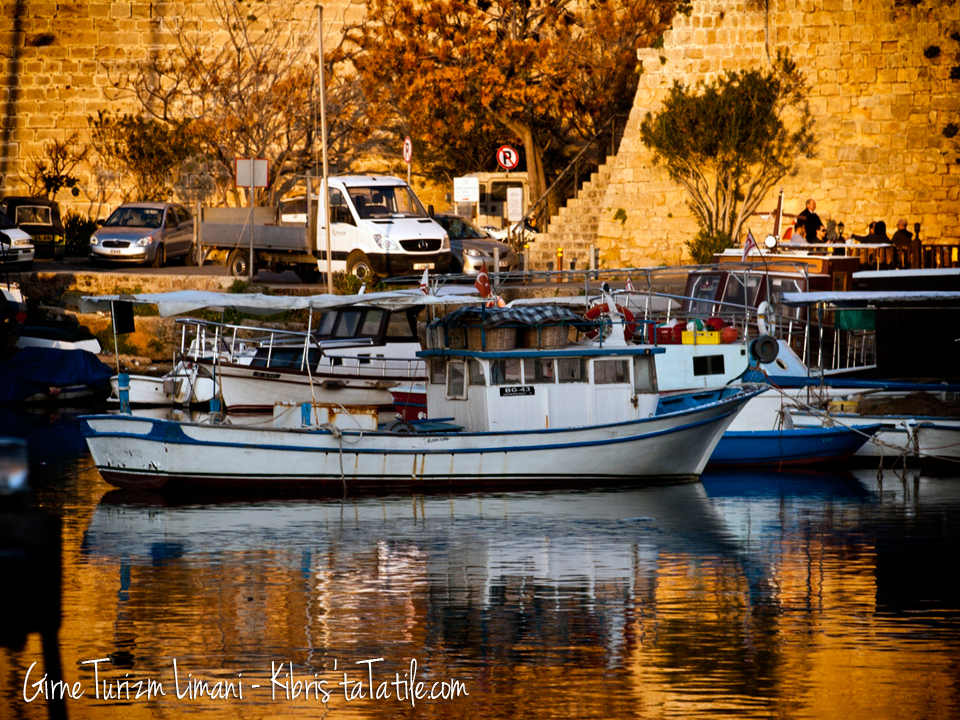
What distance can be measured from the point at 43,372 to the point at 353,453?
971 centimetres

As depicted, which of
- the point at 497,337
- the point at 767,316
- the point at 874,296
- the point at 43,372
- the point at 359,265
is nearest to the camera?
the point at 497,337

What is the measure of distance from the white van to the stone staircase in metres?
5.21

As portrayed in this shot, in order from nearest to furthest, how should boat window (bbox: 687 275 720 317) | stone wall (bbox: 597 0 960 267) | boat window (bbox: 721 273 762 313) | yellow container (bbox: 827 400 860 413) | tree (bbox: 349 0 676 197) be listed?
yellow container (bbox: 827 400 860 413) → boat window (bbox: 721 273 762 313) → boat window (bbox: 687 275 720 317) → stone wall (bbox: 597 0 960 267) → tree (bbox: 349 0 676 197)

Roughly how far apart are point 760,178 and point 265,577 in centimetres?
1928

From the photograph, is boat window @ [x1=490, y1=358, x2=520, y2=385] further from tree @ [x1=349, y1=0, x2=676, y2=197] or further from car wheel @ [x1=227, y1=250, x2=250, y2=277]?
tree @ [x1=349, y1=0, x2=676, y2=197]

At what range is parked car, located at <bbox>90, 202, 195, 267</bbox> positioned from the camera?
27859 millimetres

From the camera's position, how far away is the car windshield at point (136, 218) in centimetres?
2900

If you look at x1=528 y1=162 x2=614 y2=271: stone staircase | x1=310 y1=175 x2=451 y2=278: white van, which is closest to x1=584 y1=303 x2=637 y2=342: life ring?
x1=310 y1=175 x2=451 y2=278: white van

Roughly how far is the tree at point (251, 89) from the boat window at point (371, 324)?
1283 cm

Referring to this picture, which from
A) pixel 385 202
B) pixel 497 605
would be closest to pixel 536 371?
pixel 497 605

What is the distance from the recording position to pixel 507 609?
10148mm

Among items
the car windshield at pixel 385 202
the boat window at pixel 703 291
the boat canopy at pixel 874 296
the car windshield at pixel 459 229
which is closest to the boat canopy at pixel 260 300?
the boat window at pixel 703 291

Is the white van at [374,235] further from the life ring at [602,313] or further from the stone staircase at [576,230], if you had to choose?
the life ring at [602,313]

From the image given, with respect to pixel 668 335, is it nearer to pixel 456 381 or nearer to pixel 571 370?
pixel 571 370
